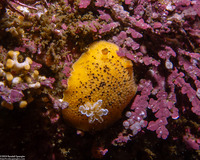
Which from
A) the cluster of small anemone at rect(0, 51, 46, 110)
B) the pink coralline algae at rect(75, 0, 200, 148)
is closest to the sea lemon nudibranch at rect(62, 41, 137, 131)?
the pink coralline algae at rect(75, 0, 200, 148)

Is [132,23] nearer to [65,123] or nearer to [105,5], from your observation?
[105,5]

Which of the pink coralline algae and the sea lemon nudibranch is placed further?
the pink coralline algae

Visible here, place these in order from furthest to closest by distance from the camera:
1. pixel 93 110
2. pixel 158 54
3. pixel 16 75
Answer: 1. pixel 158 54
2. pixel 93 110
3. pixel 16 75

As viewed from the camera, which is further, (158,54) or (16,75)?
(158,54)

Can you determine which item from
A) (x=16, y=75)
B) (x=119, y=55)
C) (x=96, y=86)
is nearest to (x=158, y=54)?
(x=119, y=55)

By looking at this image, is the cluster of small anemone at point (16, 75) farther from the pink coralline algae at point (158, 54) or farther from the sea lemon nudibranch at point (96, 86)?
the pink coralline algae at point (158, 54)

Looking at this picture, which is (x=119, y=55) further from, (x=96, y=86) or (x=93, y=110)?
(x=93, y=110)

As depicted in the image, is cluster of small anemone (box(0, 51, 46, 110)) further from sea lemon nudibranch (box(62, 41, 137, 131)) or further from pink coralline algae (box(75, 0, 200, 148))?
pink coralline algae (box(75, 0, 200, 148))
